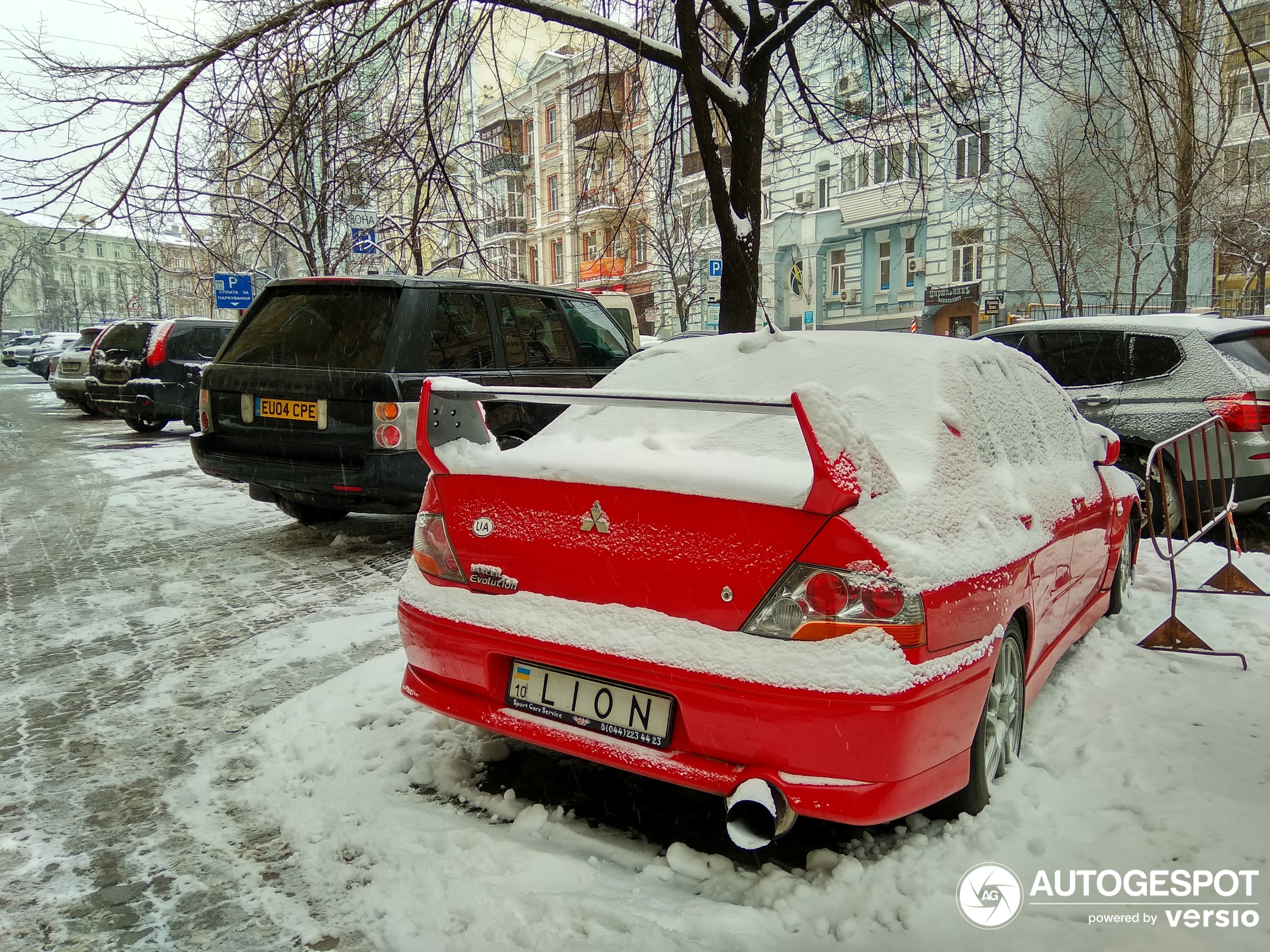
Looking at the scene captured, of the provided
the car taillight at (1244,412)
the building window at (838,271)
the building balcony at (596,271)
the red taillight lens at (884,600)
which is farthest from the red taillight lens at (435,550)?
the building balcony at (596,271)

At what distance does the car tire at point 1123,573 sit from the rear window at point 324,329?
4.34m

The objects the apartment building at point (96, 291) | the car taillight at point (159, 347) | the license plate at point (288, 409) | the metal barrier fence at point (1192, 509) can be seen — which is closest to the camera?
the metal barrier fence at point (1192, 509)

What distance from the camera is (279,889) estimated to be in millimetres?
2408

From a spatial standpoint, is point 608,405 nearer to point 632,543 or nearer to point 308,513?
point 632,543

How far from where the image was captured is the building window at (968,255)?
30.3 meters

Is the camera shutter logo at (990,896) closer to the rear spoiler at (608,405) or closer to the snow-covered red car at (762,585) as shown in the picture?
the snow-covered red car at (762,585)

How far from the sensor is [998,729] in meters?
2.84

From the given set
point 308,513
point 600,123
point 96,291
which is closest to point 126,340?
point 600,123

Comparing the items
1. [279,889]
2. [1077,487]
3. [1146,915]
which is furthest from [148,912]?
[1077,487]

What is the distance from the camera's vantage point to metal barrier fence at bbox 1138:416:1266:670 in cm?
427

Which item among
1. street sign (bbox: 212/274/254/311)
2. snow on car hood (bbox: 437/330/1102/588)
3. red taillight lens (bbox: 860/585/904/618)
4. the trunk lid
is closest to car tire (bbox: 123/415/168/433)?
A: street sign (bbox: 212/274/254/311)

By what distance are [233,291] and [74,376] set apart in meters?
4.02

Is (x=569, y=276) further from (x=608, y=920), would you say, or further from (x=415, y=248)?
(x=608, y=920)

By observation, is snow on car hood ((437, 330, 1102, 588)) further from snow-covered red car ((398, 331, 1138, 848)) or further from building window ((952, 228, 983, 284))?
building window ((952, 228, 983, 284))
